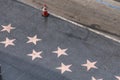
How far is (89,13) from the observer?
754 inches

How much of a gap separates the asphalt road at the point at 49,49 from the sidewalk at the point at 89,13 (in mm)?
735

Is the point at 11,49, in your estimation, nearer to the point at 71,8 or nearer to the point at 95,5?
the point at 71,8

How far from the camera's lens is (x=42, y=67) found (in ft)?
51.1

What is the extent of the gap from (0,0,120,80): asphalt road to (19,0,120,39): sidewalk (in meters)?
0.74

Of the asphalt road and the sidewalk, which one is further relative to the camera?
the sidewalk

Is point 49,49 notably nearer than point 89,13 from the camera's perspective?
Yes

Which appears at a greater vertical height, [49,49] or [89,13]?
[89,13]

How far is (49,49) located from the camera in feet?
54.0

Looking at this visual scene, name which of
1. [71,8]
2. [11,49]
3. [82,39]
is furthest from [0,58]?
[71,8]

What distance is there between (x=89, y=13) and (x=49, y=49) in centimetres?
406

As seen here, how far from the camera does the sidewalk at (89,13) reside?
60.2 ft

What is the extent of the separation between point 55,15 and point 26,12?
1669mm

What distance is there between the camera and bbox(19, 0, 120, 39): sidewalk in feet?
60.2

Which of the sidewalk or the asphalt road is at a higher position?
the sidewalk
